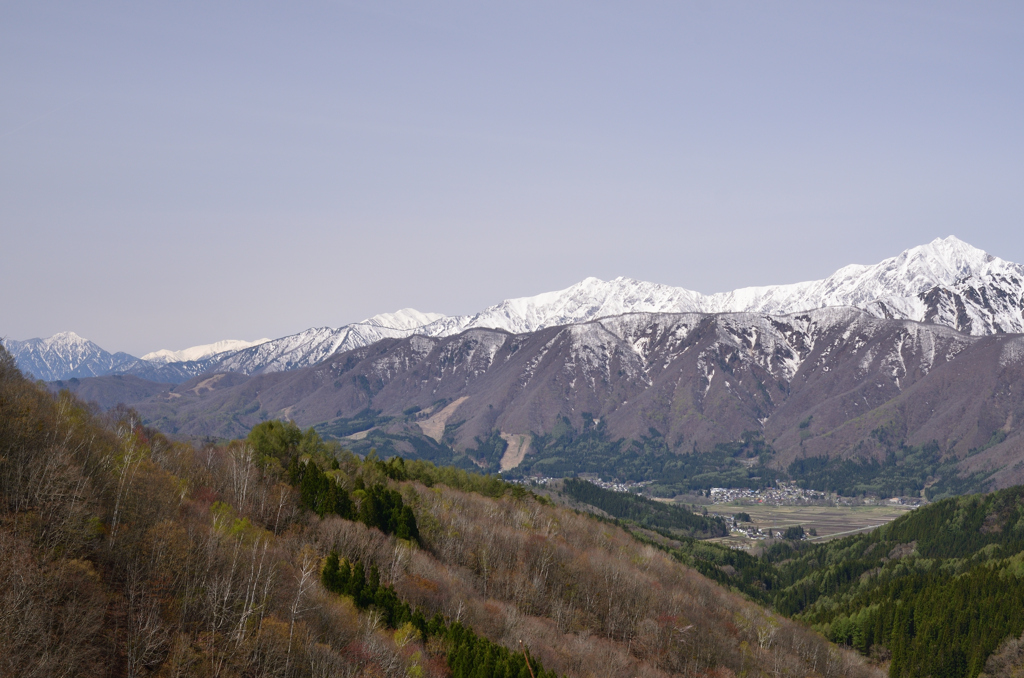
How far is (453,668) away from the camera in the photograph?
71938mm

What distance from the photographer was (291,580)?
74625mm

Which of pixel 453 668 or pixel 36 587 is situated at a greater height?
pixel 36 587

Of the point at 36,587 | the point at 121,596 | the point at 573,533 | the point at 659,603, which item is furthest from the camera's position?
the point at 573,533

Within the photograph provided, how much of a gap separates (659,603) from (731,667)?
586 inches

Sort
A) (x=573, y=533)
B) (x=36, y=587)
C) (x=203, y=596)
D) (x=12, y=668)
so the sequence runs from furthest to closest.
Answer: (x=573, y=533), (x=203, y=596), (x=36, y=587), (x=12, y=668)

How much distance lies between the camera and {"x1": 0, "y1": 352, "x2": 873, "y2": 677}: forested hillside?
53000 mm

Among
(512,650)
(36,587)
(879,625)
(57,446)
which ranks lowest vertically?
(879,625)

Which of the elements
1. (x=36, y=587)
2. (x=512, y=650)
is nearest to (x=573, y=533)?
(x=512, y=650)

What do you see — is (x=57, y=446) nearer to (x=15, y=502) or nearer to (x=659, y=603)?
(x=15, y=502)

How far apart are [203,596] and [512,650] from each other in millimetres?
37011

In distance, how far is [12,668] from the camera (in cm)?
4159

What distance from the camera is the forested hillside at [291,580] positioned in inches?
2087

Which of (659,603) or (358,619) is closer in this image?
(358,619)

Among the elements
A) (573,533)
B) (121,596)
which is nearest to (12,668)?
(121,596)
